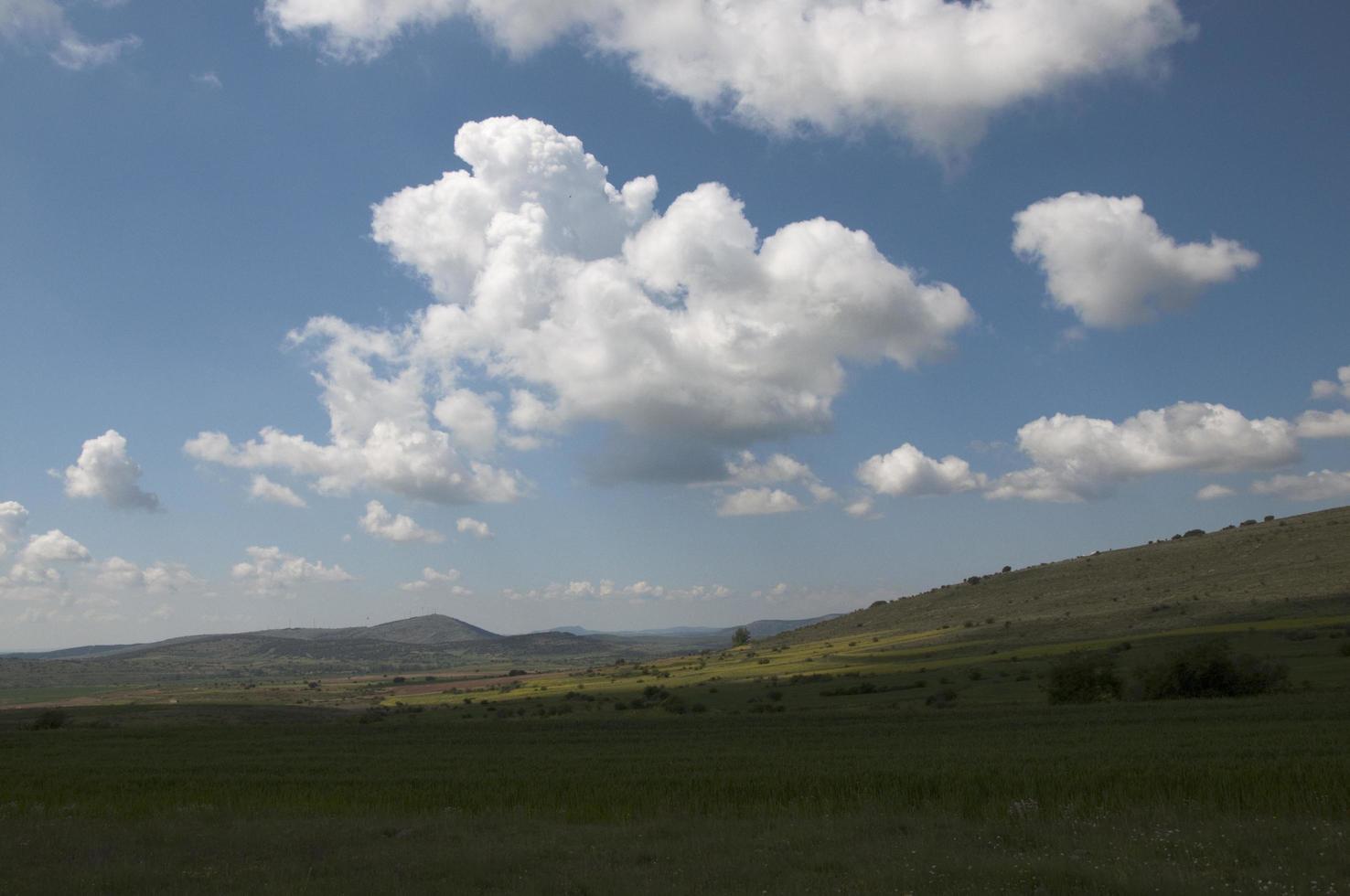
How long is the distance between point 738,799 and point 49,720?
195ft

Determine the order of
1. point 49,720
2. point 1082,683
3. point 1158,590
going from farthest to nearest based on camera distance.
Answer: point 1158,590
point 49,720
point 1082,683

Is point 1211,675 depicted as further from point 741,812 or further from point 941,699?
point 741,812

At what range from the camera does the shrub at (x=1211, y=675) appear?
42.6 metres

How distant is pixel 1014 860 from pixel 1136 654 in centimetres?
5593

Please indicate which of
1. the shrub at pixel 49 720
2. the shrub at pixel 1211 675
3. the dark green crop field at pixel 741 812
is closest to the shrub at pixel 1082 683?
the shrub at pixel 1211 675

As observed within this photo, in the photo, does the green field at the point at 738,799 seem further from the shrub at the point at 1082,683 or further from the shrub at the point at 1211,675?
the shrub at the point at 1211,675

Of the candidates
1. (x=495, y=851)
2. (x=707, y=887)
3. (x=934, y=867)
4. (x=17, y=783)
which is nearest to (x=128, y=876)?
(x=495, y=851)

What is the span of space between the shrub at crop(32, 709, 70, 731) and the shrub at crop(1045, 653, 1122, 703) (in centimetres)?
6087

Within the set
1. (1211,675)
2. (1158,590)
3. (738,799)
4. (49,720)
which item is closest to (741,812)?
(738,799)

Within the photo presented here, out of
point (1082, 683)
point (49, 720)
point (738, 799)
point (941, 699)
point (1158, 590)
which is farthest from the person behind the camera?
point (1158, 590)

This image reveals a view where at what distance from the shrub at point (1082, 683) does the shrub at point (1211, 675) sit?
5.70ft

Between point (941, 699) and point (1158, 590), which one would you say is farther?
point (1158, 590)

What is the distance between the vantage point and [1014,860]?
11.9m

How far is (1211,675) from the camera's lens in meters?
43.9
